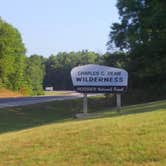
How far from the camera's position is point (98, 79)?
20.3 m

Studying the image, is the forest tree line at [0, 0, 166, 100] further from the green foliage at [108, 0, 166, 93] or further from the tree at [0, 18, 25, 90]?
the tree at [0, 18, 25, 90]

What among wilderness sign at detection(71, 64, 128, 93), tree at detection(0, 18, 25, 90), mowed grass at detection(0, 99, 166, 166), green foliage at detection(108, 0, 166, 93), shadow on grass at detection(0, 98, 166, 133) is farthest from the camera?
tree at detection(0, 18, 25, 90)

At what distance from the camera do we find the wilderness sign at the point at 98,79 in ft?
65.9

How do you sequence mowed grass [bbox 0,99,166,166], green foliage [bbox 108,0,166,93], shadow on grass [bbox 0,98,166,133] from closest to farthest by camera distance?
mowed grass [bbox 0,99,166,166] → shadow on grass [bbox 0,98,166,133] → green foliage [bbox 108,0,166,93]

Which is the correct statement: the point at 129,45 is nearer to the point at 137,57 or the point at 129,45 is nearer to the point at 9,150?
the point at 137,57

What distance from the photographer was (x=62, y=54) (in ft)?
502

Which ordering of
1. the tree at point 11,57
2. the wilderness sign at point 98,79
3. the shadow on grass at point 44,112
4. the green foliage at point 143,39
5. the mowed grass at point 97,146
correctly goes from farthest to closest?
the tree at point 11,57
the green foliage at point 143,39
the shadow on grass at point 44,112
the wilderness sign at point 98,79
the mowed grass at point 97,146

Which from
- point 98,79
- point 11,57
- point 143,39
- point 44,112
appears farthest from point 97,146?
point 11,57

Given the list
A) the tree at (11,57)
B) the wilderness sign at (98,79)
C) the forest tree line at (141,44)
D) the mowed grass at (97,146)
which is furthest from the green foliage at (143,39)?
the tree at (11,57)

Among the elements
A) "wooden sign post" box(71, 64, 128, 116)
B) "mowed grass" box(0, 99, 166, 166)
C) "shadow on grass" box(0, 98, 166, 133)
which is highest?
"wooden sign post" box(71, 64, 128, 116)

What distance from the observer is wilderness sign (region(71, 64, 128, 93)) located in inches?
790

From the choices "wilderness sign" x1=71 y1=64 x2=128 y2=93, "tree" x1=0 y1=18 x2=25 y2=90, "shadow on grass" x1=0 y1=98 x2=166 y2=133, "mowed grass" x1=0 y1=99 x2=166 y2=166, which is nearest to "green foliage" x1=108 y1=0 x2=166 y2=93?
"shadow on grass" x1=0 y1=98 x2=166 y2=133

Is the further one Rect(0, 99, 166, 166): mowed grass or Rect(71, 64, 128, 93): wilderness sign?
Rect(71, 64, 128, 93): wilderness sign

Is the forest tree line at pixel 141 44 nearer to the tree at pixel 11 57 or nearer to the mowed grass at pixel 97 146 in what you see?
the mowed grass at pixel 97 146
